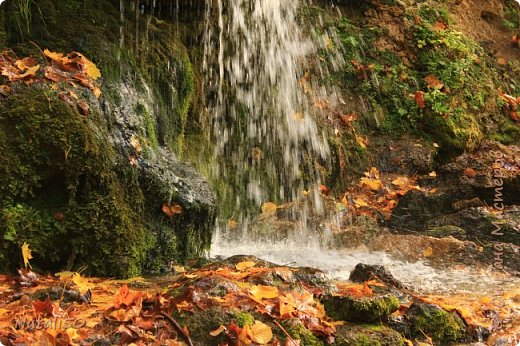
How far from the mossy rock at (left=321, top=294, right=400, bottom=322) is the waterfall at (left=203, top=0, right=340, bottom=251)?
125 inches

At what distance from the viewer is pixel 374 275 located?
4133 millimetres

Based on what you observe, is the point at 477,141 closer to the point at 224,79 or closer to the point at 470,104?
the point at 470,104

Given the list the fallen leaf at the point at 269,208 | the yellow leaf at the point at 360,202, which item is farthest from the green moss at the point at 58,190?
the yellow leaf at the point at 360,202

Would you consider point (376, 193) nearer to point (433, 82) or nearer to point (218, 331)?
point (433, 82)

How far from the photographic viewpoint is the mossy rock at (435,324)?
129 inches

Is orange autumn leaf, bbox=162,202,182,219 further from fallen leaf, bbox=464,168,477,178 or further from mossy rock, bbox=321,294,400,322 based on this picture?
fallen leaf, bbox=464,168,477,178

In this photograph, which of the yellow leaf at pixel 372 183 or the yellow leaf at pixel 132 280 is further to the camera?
the yellow leaf at pixel 372 183

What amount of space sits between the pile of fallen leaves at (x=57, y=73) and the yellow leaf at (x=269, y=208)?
2.81 metres

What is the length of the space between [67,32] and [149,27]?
1066 mm

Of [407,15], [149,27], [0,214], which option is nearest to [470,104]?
[407,15]

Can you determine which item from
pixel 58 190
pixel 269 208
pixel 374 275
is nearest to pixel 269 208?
pixel 269 208

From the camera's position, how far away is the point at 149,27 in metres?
5.94

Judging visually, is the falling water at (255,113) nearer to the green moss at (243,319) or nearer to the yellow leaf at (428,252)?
the yellow leaf at (428,252)

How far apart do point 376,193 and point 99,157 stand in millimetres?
4257
